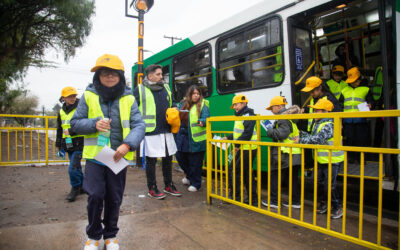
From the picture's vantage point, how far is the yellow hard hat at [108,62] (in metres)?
2.41

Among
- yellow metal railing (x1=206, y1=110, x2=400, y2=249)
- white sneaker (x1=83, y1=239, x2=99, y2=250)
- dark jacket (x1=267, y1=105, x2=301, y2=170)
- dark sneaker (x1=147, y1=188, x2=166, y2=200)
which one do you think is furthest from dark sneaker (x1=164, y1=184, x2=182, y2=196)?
white sneaker (x1=83, y1=239, x2=99, y2=250)

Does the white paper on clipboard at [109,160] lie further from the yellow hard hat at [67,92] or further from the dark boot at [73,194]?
the yellow hard hat at [67,92]

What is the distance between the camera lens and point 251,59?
4.81m

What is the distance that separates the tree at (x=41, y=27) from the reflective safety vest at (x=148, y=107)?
8307mm

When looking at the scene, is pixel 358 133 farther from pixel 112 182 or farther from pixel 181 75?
pixel 112 182

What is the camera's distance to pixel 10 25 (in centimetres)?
1091

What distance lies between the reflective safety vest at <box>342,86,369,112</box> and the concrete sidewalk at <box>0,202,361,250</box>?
264cm

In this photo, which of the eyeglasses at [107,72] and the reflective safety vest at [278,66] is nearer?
the eyeglasses at [107,72]

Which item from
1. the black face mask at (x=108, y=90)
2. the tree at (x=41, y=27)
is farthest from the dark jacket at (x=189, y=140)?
the tree at (x=41, y=27)

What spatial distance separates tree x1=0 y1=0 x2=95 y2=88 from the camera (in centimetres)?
1060

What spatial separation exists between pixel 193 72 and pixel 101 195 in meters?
4.24

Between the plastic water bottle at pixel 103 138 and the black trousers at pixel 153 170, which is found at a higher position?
the plastic water bottle at pixel 103 138

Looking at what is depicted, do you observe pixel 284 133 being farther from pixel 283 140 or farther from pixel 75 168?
pixel 75 168

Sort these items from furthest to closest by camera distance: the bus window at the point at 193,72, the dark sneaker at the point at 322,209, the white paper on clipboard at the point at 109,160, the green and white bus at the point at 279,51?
the bus window at the point at 193,72 → the green and white bus at the point at 279,51 → the dark sneaker at the point at 322,209 → the white paper on clipboard at the point at 109,160
